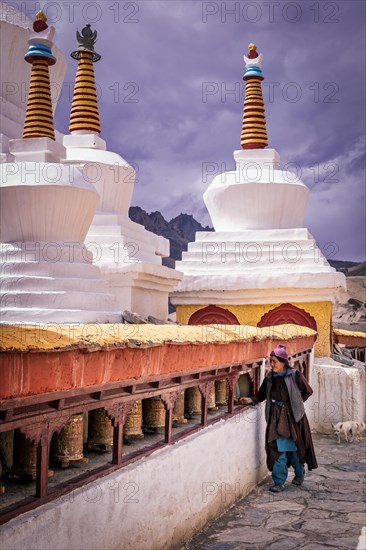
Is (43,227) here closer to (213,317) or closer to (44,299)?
(44,299)

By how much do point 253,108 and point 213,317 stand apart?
17.7 ft

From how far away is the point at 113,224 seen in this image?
10.8m

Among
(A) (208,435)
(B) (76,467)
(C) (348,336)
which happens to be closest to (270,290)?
(C) (348,336)

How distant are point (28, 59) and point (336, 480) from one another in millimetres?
7529

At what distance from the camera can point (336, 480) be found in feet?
25.4

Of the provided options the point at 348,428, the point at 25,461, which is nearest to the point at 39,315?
the point at 25,461

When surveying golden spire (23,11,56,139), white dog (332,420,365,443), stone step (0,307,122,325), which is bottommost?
white dog (332,420,365,443)

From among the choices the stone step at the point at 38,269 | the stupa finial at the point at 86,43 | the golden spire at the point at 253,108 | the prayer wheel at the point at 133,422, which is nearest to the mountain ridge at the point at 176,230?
the golden spire at the point at 253,108

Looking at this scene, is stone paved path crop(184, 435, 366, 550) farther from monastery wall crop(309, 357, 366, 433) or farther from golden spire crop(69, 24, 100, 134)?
golden spire crop(69, 24, 100, 134)

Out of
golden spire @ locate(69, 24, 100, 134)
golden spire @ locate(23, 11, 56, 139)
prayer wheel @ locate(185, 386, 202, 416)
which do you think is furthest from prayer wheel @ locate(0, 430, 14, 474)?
golden spire @ locate(69, 24, 100, 134)

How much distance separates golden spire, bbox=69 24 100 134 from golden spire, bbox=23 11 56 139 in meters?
2.09

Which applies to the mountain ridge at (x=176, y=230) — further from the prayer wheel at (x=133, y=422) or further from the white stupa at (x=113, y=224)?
the prayer wheel at (x=133, y=422)

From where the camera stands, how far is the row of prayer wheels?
419 cm

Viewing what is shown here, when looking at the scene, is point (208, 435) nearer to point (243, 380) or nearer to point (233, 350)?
point (233, 350)
